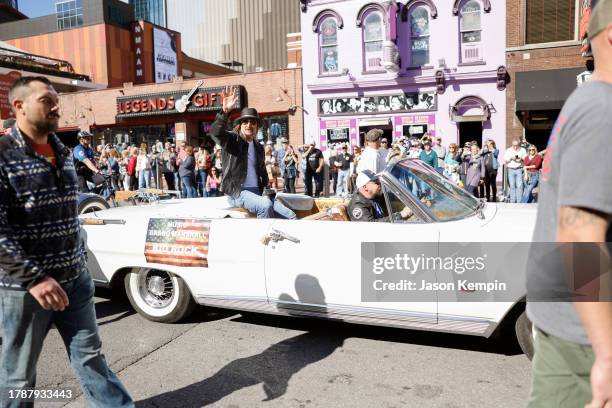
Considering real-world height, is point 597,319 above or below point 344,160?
below

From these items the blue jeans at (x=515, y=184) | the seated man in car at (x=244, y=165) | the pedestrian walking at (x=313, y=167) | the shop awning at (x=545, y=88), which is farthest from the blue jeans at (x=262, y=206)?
the shop awning at (x=545, y=88)

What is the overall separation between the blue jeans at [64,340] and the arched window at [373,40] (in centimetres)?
1813

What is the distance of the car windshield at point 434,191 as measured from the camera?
3.73 metres

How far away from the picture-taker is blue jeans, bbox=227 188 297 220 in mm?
4723

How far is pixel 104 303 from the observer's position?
520 cm

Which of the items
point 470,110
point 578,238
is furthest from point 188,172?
point 578,238

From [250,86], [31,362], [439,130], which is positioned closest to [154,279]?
[31,362]

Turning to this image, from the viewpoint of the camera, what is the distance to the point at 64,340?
2.53 m

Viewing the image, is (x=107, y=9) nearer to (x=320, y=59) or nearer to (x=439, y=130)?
(x=320, y=59)

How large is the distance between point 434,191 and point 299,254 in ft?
3.77

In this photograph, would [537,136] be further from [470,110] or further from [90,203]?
[90,203]

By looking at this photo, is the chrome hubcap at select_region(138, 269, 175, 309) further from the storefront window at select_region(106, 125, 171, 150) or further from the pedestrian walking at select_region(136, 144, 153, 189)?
the storefront window at select_region(106, 125, 171, 150)

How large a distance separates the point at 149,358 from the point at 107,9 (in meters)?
39.7

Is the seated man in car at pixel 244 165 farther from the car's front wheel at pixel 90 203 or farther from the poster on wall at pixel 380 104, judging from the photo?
the poster on wall at pixel 380 104
